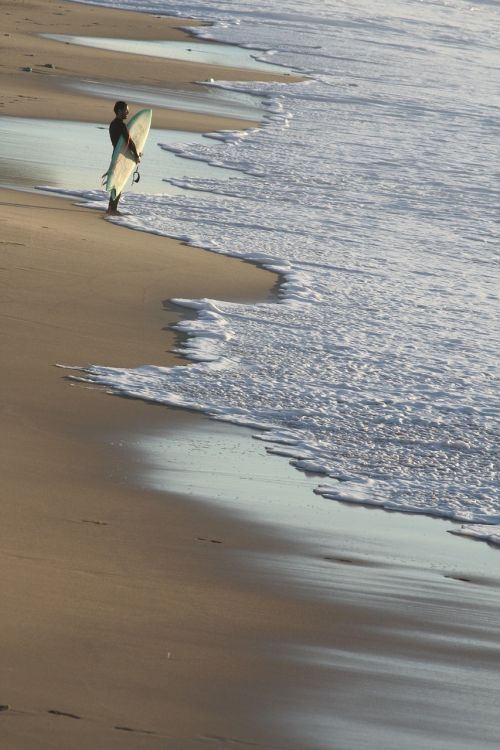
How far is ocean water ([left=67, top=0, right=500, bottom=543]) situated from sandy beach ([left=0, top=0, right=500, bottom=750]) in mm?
421

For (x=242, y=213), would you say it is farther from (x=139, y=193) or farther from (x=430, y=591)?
(x=430, y=591)

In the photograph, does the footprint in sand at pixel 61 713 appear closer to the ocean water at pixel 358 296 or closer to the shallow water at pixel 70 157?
the ocean water at pixel 358 296

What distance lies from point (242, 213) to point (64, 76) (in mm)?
9560

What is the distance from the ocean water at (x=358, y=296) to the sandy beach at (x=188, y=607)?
0.42 m

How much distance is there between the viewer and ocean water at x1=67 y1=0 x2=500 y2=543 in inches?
274

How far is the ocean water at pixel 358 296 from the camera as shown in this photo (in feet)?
22.8

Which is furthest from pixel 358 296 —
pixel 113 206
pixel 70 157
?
pixel 70 157

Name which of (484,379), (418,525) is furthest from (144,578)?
(484,379)

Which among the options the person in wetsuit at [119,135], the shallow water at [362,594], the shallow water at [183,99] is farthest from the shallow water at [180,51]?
the shallow water at [362,594]

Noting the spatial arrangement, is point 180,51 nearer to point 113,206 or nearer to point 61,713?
Result: point 113,206

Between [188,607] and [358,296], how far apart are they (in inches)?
234

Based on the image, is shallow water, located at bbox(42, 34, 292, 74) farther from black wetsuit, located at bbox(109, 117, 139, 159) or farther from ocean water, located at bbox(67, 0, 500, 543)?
black wetsuit, located at bbox(109, 117, 139, 159)

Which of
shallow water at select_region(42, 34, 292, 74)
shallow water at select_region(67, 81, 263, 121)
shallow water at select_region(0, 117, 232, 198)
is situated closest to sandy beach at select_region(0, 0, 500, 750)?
shallow water at select_region(0, 117, 232, 198)

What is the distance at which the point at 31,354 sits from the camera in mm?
7629
